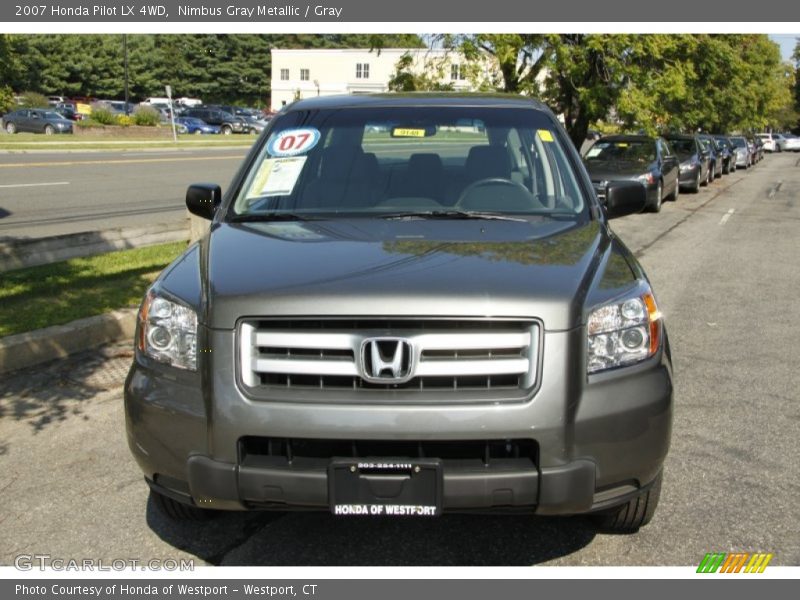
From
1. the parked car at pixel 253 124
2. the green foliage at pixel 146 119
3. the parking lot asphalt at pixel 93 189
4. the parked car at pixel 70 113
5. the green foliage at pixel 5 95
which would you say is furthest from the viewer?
the parked car at pixel 253 124

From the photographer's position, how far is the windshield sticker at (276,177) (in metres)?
4.33

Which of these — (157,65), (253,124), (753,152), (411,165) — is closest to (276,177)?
(411,165)

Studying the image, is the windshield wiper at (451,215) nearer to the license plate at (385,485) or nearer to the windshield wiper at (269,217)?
the windshield wiper at (269,217)

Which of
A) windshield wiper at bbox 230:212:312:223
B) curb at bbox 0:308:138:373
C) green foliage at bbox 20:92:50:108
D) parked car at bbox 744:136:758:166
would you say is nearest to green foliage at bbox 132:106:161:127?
green foliage at bbox 20:92:50:108

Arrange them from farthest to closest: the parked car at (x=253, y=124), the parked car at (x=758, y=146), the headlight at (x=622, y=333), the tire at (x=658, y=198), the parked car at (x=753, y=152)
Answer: the parked car at (x=253, y=124) → the parked car at (x=758, y=146) → the parked car at (x=753, y=152) → the tire at (x=658, y=198) → the headlight at (x=622, y=333)

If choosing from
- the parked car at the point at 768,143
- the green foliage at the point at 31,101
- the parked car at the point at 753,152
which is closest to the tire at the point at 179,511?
the parked car at the point at 753,152

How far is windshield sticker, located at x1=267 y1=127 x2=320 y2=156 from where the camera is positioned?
4.55 metres

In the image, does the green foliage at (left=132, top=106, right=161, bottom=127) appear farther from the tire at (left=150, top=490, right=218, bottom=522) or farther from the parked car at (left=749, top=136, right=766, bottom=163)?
the tire at (left=150, top=490, right=218, bottom=522)

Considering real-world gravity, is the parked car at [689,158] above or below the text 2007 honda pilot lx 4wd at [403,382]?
below

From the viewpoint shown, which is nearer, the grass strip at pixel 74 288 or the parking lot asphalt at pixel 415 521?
the parking lot asphalt at pixel 415 521

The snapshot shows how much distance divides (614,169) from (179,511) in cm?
1515

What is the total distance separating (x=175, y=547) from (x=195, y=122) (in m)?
56.6

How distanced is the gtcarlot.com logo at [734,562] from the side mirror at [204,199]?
2.82 meters

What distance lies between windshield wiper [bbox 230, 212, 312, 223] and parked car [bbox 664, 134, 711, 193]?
20.6 metres
